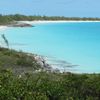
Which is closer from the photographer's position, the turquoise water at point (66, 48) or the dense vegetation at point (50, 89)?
the dense vegetation at point (50, 89)

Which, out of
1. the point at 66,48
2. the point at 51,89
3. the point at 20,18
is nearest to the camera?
the point at 51,89

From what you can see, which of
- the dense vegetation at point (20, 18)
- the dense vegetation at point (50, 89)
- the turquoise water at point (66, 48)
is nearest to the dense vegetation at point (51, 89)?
the dense vegetation at point (50, 89)

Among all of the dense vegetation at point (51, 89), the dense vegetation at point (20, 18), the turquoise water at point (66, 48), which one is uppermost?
the dense vegetation at point (51, 89)

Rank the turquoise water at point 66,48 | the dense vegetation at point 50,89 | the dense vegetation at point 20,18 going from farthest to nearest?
the dense vegetation at point 20,18 → the turquoise water at point 66,48 → the dense vegetation at point 50,89

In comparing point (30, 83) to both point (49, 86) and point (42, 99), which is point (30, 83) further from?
point (42, 99)

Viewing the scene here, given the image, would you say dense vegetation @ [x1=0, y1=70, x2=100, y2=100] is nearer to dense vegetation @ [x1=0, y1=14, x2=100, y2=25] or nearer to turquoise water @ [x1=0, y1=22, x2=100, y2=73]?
turquoise water @ [x1=0, y1=22, x2=100, y2=73]

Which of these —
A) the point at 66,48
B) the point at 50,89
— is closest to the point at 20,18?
the point at 66,48

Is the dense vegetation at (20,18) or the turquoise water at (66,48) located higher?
→ the turquoise water at (66,48)

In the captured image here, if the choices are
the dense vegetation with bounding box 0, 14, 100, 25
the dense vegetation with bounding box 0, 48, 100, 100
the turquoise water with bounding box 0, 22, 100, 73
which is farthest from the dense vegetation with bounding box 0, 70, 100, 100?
the dense vegetation with bounding box 0, 14, 100, 25

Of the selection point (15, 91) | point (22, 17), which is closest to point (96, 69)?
point (15, 91)

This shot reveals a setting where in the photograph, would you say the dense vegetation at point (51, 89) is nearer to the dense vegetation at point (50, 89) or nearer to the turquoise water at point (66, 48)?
the dense vegetation at point (50, 89)

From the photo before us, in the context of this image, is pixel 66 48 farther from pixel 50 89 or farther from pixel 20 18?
pixel 20 18

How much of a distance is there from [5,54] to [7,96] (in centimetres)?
2149

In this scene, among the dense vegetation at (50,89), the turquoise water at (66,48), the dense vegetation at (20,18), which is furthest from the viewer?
the dense vegetation at (20,18)
